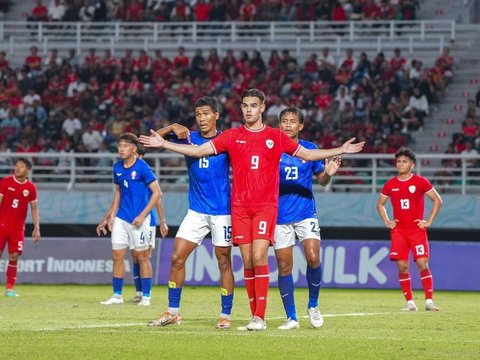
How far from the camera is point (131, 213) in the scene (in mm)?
18625

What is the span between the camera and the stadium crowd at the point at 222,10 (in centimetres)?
3647

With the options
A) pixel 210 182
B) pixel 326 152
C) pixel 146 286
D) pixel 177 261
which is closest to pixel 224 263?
pixel 177 261

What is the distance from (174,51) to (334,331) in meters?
24.9

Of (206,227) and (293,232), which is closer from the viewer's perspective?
(206,227)

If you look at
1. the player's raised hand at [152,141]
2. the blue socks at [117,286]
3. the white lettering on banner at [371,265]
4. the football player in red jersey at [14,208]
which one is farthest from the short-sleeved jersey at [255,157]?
the white lettering on banner at [371,265]

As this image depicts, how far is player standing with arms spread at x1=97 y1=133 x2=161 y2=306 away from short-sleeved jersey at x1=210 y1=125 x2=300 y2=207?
5.24 meters

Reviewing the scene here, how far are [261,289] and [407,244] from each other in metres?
5.81

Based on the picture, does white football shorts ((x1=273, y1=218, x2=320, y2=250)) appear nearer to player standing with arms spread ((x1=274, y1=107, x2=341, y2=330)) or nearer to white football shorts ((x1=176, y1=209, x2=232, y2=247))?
player standing with arms spread ((x1=274, y1=107, x2=341, y2=330))

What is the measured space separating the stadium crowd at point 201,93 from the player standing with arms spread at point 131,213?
1309cm

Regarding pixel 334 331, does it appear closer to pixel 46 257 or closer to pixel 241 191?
pixel 241 191

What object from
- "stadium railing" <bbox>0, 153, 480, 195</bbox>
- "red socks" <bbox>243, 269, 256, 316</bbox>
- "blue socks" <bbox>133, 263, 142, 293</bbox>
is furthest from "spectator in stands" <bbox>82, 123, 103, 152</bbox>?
"red socks" <bbox>243, 269, 256, 316</bbox>

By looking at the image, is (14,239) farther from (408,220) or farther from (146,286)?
(408,220)

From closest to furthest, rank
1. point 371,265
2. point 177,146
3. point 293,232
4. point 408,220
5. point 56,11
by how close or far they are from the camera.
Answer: point 177,146 < point 293,232 < point 408,220 < point 371,265 < point 56,11

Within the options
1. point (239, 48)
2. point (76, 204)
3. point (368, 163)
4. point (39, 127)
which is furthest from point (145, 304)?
point (239, 48)
